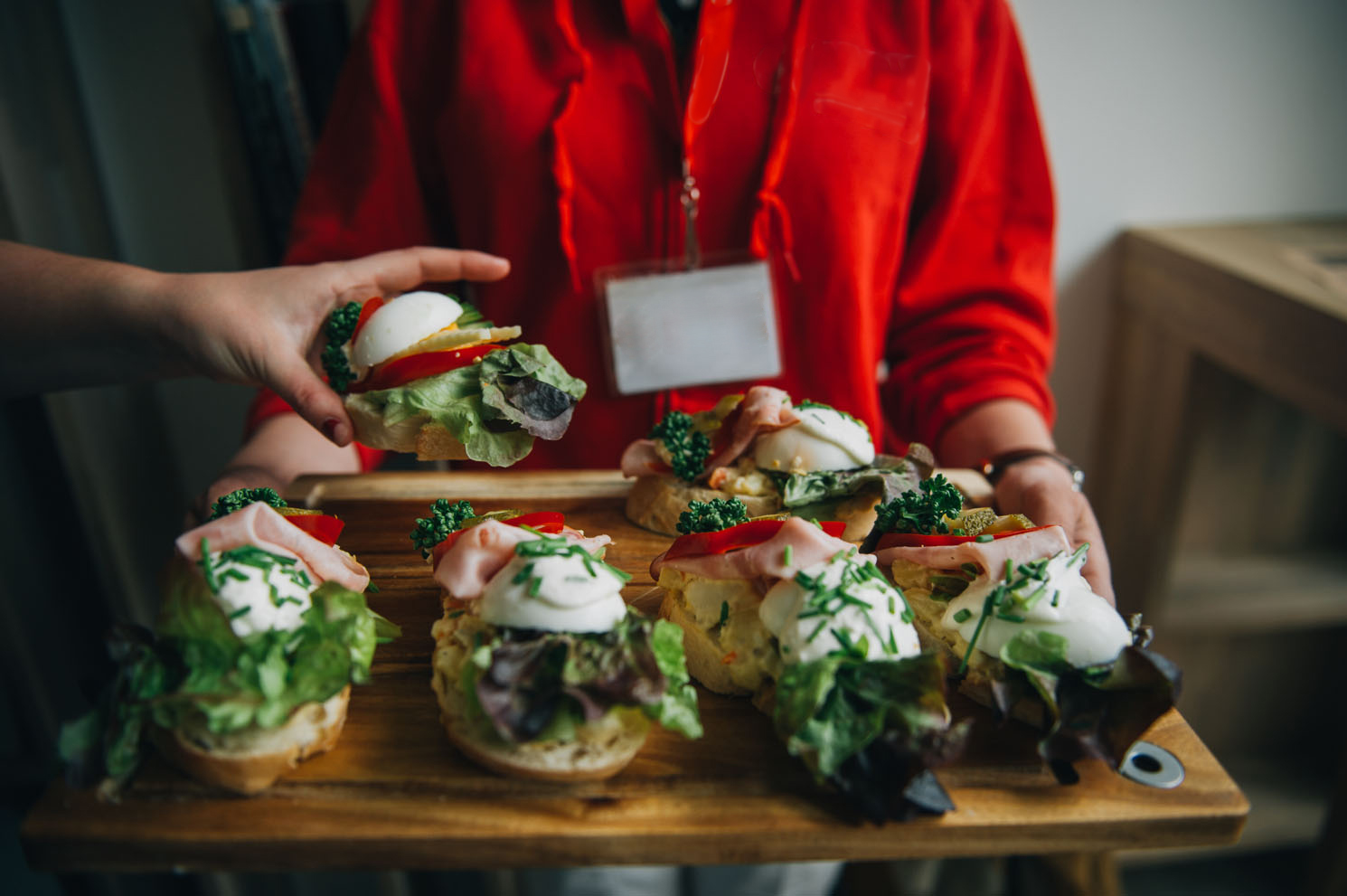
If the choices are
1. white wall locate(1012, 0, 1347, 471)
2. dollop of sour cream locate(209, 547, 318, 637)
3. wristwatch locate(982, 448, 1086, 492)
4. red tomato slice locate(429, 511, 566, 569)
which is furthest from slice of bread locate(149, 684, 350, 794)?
white wall locate(1012, 0, 1347, 471)

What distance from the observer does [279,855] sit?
111 cm

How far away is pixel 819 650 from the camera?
1202 millimetres

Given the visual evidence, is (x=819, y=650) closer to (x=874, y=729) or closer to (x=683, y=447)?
(x=874, y=729)

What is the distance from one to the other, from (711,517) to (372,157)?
1356 mm

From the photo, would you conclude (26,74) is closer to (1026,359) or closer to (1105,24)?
(1026,359)

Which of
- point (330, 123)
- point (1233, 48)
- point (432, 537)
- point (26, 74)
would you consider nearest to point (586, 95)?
point (330, 123)

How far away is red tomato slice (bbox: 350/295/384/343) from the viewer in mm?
1768

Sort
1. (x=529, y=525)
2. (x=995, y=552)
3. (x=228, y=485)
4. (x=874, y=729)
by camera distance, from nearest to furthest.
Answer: (x=874, y=729) < (x=995, y=552) < (x=529, y=525) < (x=228, y=485)

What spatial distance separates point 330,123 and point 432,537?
128cm

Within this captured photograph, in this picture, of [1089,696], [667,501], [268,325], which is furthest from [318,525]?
[1089,696]

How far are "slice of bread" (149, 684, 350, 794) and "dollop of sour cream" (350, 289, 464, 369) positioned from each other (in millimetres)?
785

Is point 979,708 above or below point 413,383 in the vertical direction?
below

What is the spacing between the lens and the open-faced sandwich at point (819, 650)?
1.13 meters

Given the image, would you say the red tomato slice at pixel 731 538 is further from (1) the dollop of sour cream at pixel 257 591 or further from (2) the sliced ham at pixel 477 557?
(1) the dollop of sour cream at pixel 257 591
